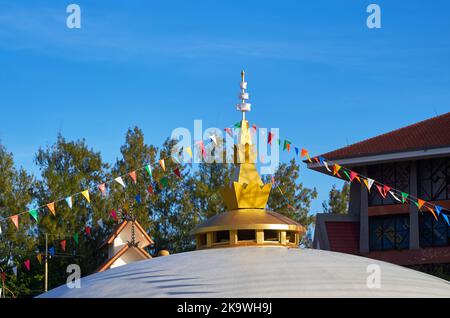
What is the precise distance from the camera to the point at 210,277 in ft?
39.0

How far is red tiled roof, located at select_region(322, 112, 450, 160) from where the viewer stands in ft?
146

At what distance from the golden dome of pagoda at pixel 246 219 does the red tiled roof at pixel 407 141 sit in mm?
29372

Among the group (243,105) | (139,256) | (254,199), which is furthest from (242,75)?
(139,256)

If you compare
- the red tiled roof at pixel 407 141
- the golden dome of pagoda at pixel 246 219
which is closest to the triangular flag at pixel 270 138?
the golden dome of pagoda at pixel 246 219

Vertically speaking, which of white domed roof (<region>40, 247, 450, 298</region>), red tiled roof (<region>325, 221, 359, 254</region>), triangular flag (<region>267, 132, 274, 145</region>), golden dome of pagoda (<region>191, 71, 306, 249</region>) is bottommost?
red tiled roof (<region>325, 221, 359, 254</region>)

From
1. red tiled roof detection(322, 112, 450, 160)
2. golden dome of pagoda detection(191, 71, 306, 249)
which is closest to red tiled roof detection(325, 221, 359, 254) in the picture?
red tiled roof detection(322, 112, 450, 160)

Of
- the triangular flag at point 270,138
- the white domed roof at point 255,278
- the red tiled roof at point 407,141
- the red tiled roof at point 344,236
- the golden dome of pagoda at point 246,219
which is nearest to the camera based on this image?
the white domed roof at point 255,278

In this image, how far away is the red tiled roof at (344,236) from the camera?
155 feet

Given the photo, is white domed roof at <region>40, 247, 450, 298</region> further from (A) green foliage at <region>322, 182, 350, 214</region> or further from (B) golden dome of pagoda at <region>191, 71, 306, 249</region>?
(A) green foliage at <region>322, 182, 350, 214</region>

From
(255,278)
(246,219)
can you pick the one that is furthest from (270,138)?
(255,278)

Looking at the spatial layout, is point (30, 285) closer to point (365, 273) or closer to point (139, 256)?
point (139, 256)

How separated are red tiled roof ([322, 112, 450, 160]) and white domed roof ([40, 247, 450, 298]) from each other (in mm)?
31253

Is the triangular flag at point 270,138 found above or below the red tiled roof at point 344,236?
above

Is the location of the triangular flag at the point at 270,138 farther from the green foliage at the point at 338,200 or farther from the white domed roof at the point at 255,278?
the green foliage at the point at 338,200
